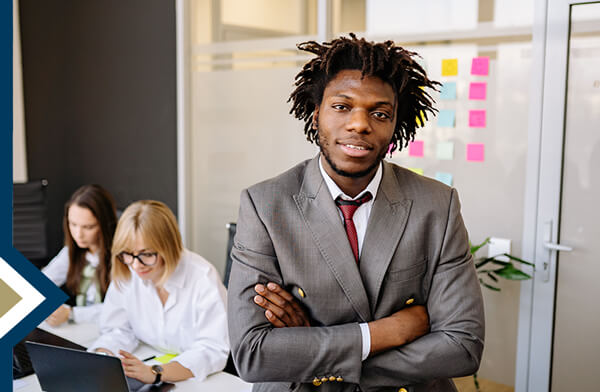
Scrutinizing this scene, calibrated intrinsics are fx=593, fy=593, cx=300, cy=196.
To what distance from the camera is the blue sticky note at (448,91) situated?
298 centimetres

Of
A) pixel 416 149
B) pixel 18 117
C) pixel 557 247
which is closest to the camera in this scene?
pixel 557 247

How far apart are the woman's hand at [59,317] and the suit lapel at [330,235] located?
1.70m

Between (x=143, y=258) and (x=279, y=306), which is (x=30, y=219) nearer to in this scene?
(x=143, y=258)

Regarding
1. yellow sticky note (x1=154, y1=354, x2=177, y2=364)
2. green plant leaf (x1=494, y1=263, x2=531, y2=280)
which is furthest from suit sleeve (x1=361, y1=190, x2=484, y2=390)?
green plant leaf (x1=494, y1=263, x2=531, y2=280)

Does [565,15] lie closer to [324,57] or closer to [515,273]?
[515,273]

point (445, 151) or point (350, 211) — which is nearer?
point (350, 211)

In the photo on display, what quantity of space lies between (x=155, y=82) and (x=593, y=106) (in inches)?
111

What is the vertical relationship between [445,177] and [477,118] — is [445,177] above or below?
below

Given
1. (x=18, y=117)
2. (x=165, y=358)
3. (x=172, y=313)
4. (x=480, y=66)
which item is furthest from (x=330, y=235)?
(x=18, y=117)

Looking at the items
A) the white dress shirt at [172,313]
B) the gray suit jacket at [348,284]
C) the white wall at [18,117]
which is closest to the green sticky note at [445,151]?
the white dress shirt at [172,313]

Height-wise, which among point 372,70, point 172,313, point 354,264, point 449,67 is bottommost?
point 172,313

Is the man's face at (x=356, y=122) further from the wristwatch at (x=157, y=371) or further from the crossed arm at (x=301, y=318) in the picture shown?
the wristwatch at (x=157, y=371)

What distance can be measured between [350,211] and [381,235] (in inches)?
3.8

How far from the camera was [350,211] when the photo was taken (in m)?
1.41
